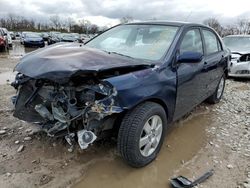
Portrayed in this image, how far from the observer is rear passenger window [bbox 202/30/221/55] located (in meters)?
4.80

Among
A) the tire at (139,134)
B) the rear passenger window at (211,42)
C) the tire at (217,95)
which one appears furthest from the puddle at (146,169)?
the tire at (217,95)

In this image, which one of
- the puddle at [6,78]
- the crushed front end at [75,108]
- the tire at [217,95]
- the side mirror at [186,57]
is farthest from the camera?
the puddle at [6,78]

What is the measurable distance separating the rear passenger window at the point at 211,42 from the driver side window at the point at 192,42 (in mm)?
326

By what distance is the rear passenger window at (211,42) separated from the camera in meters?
4.80

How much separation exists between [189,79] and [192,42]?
0.68 metres

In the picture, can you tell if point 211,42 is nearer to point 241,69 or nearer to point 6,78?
point 241,69

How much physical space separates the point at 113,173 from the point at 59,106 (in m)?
0.98

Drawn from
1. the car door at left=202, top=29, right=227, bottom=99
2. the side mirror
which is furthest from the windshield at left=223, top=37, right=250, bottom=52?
the side mirror

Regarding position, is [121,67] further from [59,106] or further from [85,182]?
[85,182]

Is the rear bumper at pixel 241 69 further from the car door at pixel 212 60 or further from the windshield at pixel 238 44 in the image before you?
the car door at pixel 212 60

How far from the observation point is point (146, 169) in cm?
324

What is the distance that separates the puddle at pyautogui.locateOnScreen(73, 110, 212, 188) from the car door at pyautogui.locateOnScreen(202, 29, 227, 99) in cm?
119

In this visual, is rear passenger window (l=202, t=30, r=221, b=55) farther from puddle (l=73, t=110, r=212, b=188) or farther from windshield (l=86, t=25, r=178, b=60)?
puddle (l=73, t=110, r=212, b=188)

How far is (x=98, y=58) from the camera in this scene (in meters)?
3.15
